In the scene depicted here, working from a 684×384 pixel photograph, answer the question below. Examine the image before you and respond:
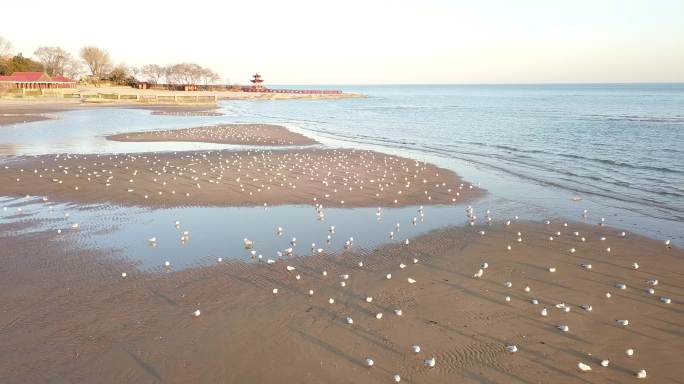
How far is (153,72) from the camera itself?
17838 cm

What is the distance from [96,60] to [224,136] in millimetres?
128693

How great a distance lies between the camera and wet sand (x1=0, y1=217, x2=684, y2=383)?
9328mm

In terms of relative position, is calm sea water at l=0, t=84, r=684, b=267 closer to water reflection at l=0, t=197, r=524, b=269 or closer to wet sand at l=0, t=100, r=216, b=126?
water reflection at l=0, t=197, r=524, b=269

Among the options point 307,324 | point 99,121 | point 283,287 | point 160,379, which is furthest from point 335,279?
point 99,121

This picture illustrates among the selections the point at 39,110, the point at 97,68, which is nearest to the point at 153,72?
the point at 97,68

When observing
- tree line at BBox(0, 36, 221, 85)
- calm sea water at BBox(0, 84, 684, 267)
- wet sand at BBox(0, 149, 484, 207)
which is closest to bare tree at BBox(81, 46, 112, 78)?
tree line at BBox(0, 36, 221, 85)

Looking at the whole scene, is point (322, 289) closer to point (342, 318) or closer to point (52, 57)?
point (342, 318)

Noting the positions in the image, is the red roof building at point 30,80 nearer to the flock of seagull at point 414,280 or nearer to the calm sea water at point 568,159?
the calm sea water at point 568,159

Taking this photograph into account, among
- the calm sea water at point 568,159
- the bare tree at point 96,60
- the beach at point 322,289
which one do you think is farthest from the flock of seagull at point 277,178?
the bare tree at point 96,60

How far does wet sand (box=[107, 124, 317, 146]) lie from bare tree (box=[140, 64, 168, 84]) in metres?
141

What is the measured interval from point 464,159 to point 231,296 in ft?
85.2

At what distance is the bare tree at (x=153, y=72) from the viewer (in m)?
178

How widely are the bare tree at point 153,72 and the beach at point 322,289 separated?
6593 inches

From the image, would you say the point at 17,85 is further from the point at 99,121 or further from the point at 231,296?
the point at 231,296
